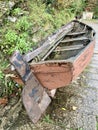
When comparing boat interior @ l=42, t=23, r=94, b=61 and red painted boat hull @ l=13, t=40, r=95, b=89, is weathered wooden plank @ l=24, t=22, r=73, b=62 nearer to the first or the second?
boat interior @ l=42, t=23, r=94, b=61

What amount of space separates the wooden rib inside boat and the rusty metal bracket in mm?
96

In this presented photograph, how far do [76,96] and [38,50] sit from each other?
913mm

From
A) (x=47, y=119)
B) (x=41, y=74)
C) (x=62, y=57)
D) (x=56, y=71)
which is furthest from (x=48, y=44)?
(x=47, y=119)

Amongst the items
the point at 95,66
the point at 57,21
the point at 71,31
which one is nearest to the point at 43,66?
the point at 71,31

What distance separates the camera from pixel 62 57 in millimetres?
3709

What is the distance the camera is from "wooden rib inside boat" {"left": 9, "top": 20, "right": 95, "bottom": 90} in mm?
2803

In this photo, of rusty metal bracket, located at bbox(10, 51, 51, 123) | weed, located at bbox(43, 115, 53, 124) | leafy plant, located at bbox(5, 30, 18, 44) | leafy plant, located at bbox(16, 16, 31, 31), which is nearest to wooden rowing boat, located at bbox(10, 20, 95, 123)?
rusty metal bracket, located at bbox(10, 51, 51, 123)

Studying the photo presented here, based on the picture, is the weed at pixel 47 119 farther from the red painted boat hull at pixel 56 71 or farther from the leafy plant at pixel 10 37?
the leafy plant at pixel 10 37

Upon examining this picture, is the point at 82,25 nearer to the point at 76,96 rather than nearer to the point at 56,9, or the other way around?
the point at 76,96

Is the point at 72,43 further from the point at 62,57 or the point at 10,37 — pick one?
the point at 10,37

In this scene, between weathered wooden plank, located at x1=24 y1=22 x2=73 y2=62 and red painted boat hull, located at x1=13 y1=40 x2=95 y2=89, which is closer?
red painted boat hull, located at x1=13 y1=40 x2=95 y2=89

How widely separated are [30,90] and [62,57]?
Answer: 1032mm

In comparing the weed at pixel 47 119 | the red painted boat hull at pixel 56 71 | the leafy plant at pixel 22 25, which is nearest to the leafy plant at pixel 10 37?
the leafy plant at pixel 22 25

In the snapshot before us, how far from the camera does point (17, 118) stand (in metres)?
3.12
